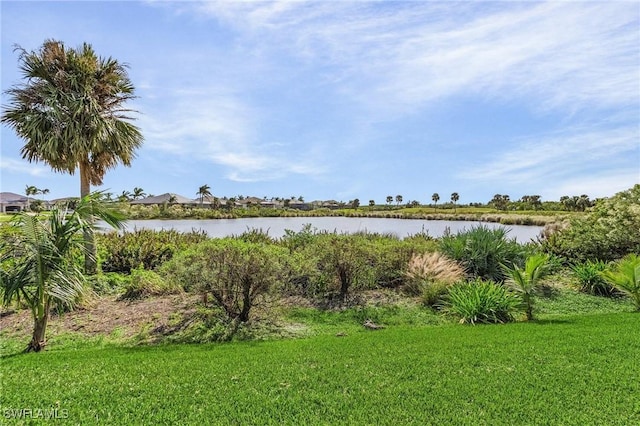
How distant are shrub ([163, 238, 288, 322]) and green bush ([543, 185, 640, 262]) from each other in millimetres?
10366

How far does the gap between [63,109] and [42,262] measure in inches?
311

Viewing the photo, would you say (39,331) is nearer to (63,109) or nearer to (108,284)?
(108,284)

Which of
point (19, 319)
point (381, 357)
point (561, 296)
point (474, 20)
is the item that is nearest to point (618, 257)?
point (561, 296)

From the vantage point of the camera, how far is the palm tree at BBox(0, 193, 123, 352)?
487cm

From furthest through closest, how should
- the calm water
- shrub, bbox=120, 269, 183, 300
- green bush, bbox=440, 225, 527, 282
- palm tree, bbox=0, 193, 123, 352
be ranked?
the calm water, green bush, bbox=440, 225, 527, 282, shrub, bbox=120, 269, 183, 300, palm tree, bbox=0, 193, 123, 352

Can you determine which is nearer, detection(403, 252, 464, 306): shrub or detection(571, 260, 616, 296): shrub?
detection(403, 252, 464, 306): shrub

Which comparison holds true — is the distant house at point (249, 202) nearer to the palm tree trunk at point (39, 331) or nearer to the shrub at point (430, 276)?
the shrub at point (430, 276)

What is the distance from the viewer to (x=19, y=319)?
7039mm

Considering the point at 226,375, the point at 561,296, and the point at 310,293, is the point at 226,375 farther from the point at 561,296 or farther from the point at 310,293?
the point at 561,296

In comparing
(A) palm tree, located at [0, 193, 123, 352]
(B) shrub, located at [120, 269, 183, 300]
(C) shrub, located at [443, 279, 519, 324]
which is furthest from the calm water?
(C) shrub, located at [443, 279, 519, 324]

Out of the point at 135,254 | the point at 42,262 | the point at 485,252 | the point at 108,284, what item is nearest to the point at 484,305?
the point at 485,252

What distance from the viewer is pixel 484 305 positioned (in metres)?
6.86

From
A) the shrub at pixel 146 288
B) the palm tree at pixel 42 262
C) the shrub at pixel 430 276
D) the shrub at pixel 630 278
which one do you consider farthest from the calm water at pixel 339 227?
the shrub at pixel 630 278

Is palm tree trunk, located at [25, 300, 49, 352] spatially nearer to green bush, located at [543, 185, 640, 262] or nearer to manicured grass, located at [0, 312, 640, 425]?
manicured grass, located at [0, 312, 640, 425]
